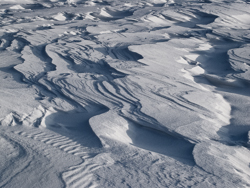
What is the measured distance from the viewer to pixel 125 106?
6.69 ft

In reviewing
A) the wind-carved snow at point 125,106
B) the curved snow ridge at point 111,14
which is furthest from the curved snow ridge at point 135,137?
the curved snow ridge at point 111,14

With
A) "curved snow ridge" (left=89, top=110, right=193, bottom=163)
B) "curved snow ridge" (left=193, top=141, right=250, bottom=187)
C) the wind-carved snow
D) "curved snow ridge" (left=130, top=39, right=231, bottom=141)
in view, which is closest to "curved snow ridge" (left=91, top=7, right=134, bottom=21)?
the wind-carved snow

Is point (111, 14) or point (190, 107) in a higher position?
point (190, 107)

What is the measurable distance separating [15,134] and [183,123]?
0.98 meters

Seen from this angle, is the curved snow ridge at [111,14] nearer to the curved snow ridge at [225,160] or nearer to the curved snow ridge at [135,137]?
the curved snow ridge at [135,137]

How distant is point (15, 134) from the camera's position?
68.1 inches

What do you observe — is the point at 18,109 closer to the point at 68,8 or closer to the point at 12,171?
the point at 12,171

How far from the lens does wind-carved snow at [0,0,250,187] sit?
1423mm

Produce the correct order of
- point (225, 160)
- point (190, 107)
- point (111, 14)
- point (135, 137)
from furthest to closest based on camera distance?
point (111, 14)
point (190, 107)
point (135, 137)
point (225, 160)

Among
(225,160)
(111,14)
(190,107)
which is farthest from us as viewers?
(111,14)

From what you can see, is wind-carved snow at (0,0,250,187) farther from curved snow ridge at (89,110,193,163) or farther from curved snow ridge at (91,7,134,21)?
curved snow ridge at (91,7,134,21)

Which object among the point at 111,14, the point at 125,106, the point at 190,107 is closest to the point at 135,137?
the point at 125,106

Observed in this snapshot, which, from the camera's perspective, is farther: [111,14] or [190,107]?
[111,14]

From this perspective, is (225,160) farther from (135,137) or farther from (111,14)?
(111,14)
